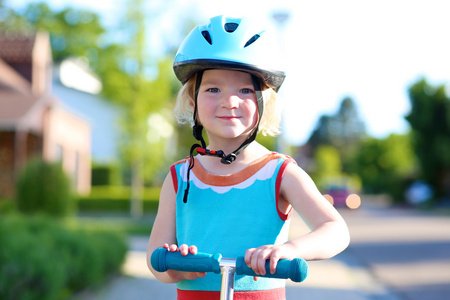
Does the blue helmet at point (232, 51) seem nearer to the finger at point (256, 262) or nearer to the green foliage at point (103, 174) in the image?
the finger at point (256, 262)

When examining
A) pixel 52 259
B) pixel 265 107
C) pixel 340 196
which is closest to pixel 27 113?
pixel 52 259

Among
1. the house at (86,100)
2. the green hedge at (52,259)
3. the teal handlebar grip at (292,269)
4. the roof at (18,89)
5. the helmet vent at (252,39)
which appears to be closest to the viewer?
the teal handlebar grip at (292,269)

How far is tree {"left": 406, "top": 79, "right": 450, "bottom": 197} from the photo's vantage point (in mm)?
35969

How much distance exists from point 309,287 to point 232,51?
7454 mm

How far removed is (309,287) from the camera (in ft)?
30.1

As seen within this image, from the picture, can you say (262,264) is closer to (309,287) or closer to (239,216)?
(239,216)

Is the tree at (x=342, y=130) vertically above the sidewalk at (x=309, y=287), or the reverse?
the tree at (x=342, y=130)

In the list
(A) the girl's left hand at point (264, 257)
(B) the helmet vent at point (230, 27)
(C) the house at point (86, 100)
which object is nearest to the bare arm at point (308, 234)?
(A) the girl's left hand at point (264, 257)

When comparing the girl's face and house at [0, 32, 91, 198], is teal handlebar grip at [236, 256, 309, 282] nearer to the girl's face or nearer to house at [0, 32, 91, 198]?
Result: the girl's face

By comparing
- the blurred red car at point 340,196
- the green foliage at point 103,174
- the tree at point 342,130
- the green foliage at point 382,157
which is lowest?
the blurred red car at point 340,196

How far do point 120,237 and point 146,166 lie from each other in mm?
16246

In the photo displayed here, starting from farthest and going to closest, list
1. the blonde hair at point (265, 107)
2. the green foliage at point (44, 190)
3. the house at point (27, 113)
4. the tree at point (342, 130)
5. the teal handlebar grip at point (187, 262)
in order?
1. the tree at point (342, 130)
2. the house at point (27, 113)
3. the green foliage at point (44, 190)
4. the blonde hair at point (265, 107)
5. the teal handlebar grip at point (187, 262)

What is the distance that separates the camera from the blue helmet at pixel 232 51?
2.22 metres

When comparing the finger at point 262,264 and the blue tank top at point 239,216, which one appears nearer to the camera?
the finger at point 262,264
